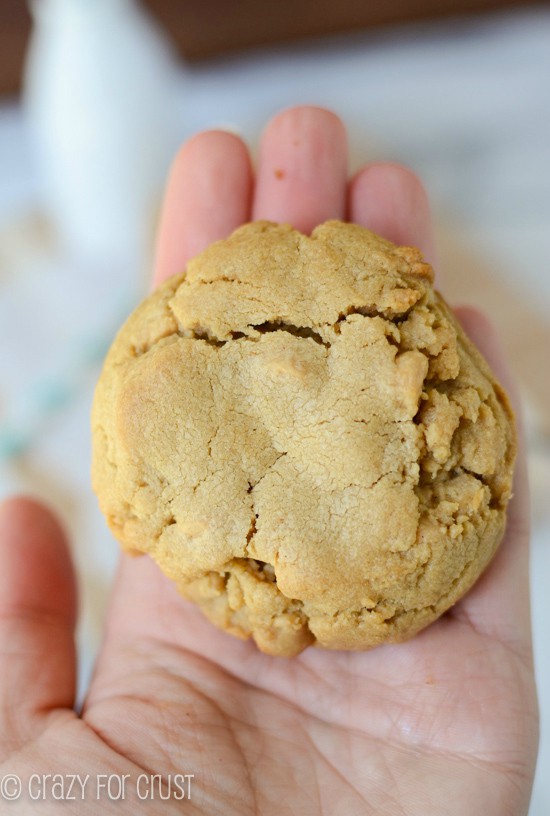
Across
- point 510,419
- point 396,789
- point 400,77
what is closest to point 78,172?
point 400,77

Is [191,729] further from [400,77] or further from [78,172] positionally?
[400,77]

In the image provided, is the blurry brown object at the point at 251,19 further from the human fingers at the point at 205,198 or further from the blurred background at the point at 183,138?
the human fingers at the point at 205,198

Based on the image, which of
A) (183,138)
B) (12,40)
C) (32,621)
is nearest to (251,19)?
(183,138)

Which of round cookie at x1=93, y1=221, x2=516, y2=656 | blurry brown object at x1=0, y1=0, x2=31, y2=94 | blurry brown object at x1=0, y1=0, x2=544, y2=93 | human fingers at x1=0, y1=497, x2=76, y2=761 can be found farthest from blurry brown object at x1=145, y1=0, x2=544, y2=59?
human fingers at x1=0, y1=497, x2=76, y2=761

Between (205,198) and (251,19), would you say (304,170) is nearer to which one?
(205,198)

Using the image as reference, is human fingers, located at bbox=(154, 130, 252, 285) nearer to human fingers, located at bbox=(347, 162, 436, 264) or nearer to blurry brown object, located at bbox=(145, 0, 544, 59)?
human fingers, located at bbox=(347, 162, 436, 264)

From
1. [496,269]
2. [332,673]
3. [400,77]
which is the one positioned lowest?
[332,673]
